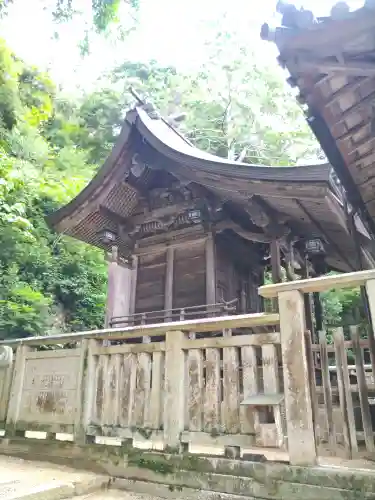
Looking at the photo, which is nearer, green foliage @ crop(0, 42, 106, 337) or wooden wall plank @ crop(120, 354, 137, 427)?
wooden wall plank @ crop(120, 354, 137, 427)

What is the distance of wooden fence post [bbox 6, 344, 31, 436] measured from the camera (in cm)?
511

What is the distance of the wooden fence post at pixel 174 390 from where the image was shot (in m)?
3.86

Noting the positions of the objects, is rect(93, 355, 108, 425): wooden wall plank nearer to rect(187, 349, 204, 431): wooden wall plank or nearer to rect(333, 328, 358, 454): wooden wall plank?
rect(187, 349, 204, 431): wooden wall plank

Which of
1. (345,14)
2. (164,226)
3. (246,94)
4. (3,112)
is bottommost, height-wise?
(345,14)

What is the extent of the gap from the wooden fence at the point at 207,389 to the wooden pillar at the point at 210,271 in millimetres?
3561

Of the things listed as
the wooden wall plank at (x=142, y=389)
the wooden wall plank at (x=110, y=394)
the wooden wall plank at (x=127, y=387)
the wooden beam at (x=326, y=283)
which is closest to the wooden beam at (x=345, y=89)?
the wooden beam at (x=326, y=283)

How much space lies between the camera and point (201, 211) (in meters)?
8.59

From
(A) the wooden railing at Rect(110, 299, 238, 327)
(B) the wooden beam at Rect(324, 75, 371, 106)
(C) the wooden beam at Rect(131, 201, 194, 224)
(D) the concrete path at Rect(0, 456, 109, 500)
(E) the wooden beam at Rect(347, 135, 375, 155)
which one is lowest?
(D) the concrete path at Rect(0, 456, 109, 500)

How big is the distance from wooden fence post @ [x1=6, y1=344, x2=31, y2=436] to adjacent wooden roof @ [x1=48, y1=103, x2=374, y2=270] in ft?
13.9

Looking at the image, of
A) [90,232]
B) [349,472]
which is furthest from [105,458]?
[90,232]

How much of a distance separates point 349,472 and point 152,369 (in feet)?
7.04

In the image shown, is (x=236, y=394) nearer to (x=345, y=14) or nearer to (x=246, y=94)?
(x=345, y=14)

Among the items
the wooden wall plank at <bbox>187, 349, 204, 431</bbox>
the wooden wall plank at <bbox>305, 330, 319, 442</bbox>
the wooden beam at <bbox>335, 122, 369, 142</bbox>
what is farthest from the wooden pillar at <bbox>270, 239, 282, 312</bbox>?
the wooden wall plank at <bbox>305, 330, 319, 442</bbox>

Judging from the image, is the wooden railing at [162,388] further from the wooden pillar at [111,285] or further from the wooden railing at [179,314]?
the wooden pillar at [111,285]
